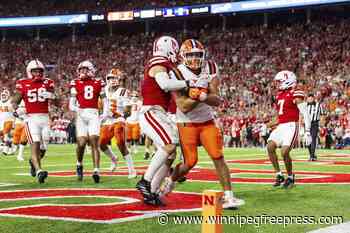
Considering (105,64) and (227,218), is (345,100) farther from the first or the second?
(227,218)

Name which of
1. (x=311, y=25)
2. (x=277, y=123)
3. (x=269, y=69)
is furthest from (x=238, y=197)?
(x=311, y=25)

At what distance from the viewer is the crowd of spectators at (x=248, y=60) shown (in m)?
28.7

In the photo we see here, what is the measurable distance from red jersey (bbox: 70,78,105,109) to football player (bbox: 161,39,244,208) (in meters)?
3.58

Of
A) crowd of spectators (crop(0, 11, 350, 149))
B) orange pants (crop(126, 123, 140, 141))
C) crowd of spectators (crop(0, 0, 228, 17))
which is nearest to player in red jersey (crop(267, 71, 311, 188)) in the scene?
orange pants (crop(126, 123, 140, 141))

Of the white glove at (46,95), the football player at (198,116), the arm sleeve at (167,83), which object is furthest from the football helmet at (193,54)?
the white glove at (46,95)

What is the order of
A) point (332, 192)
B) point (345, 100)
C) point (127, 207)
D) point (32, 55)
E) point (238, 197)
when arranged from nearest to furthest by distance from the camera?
point (127, 207) < point (238, 197) < point (332, 192) < point (345, 100) < point (32, 55)

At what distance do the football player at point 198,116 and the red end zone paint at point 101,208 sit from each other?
387 mm

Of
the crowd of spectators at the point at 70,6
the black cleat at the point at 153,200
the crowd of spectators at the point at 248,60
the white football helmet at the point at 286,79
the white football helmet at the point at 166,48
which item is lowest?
the black cleat at the point at 153,200

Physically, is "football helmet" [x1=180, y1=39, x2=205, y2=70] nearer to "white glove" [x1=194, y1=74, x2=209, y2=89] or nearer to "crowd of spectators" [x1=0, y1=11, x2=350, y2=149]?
"white glove" [x1=194, y1=74, x2=209, y2=89]

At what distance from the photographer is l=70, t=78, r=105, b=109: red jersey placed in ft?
34.1

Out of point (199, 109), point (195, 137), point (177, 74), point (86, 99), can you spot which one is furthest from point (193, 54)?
point (86, 99)

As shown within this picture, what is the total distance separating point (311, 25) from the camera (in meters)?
35.5

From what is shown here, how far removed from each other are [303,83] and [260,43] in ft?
23.4

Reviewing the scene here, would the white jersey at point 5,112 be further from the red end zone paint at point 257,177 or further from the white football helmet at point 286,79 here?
the white football helmet at point 286,79
